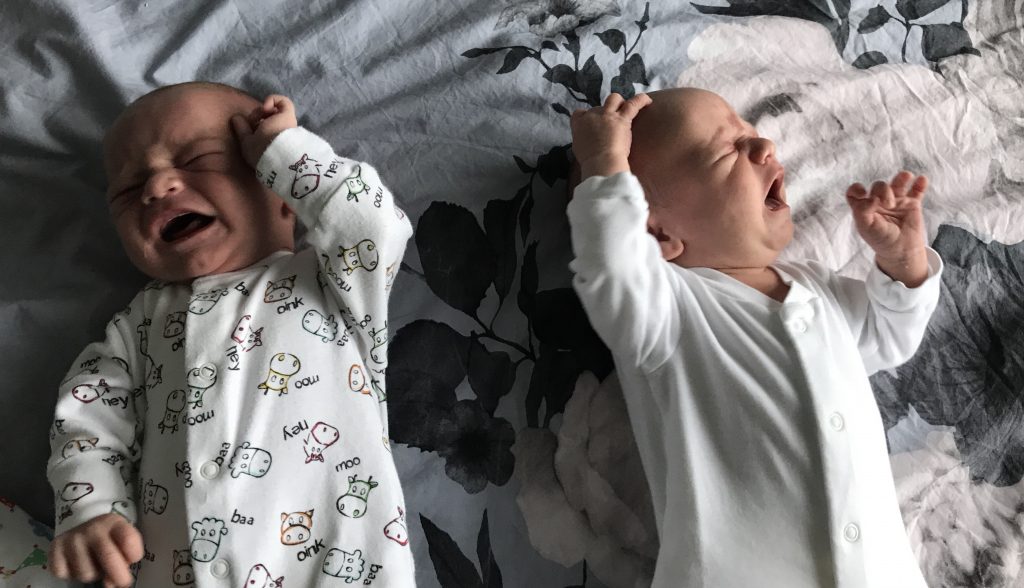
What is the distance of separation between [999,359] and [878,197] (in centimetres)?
34

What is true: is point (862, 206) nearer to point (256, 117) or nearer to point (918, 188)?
point (918, 188)

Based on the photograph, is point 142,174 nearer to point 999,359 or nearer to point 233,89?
point 233,89

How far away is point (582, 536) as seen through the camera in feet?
A: 3.93

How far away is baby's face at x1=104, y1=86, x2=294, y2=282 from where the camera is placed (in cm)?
113

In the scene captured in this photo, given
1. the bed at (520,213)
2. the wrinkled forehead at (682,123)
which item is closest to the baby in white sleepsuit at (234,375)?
the bed at (520,213)

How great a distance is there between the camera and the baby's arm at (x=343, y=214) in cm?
110

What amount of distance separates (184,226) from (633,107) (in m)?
0.63

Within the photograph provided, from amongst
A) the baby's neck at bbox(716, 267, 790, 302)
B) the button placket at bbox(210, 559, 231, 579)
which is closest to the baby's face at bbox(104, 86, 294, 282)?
the button placket at bbox(210, 559, 231, 579)

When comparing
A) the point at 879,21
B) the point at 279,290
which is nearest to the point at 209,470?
the point at 279,290

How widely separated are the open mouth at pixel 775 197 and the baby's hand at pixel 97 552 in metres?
0.93

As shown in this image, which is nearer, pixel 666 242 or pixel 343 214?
pixel 343 214

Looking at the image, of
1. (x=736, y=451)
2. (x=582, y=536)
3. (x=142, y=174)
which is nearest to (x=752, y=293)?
(x=736, y=451)

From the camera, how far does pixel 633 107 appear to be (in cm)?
116

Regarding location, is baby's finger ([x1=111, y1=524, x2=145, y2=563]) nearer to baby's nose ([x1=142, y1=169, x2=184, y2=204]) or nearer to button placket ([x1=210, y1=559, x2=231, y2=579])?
button placket ([x1=210, y1=559, x2=231, y2=579])
